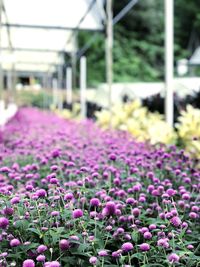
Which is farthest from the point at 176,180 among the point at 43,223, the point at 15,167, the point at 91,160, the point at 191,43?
the point at 191,43

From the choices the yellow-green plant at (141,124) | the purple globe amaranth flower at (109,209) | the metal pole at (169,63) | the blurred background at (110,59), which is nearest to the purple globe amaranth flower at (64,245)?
the purple globe amaranth flower at (109,209)

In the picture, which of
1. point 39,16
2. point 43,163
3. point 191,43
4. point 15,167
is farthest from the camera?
point 191,43

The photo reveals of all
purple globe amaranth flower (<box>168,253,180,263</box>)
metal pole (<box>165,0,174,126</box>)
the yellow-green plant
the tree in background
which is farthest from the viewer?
the tree in background

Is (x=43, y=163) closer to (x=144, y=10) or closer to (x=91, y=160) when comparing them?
(x=91, y=160)

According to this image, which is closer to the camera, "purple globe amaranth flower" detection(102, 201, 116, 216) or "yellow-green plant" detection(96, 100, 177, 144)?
"purple globe amaranth flower" detection(102, 201, 116, 216)

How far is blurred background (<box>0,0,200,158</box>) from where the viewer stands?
6.32m

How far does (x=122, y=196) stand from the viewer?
2230mm

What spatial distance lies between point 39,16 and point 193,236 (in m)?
9.47

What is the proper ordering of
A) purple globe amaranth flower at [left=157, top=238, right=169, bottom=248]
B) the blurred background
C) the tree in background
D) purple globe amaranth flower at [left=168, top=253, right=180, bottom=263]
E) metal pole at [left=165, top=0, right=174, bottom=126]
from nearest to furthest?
purple globe amaranth flower at [left=168, top=253, right=180, bottom=263] < purple globe amaranth flower at [left=157, top=238, right=169, bottom=248] < metal pole at [left=165, top=0, right=174, bottom=126] < the blurred background < the tree in background

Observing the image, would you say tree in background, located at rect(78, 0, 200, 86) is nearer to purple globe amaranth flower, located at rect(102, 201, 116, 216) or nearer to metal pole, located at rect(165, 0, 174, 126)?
metal pole, located at rect(165, 0, 174, 126)

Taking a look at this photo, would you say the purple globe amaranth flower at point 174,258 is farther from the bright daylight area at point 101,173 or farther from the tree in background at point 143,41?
the tree in background at point 143,41

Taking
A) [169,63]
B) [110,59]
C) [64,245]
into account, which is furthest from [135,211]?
[110,59]

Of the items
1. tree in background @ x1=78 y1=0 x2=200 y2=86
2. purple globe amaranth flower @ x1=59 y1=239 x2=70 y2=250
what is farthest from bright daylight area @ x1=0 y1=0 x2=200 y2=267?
tree in background @ x1=78 y1=0 x2=200 y2=86

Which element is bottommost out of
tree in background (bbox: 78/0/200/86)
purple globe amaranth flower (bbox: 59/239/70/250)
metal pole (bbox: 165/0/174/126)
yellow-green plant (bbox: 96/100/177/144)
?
yellow-green plant (bbox: 96/100/177/144)
